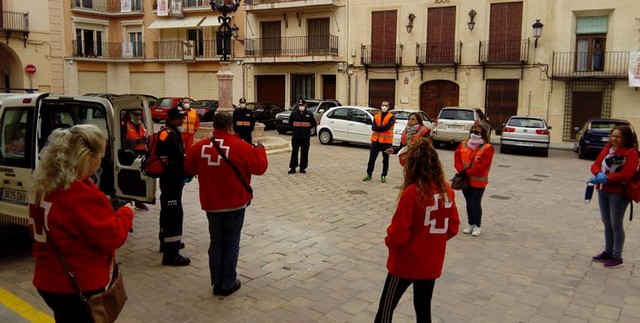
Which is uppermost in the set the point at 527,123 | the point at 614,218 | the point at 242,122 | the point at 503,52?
the point at 503,52

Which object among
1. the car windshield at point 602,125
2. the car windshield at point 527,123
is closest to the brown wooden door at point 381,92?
the car windshield at point 527,123

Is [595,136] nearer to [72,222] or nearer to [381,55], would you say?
[381,55]

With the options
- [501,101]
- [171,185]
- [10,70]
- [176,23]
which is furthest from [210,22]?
[171,185]

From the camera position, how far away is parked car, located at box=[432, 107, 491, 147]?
18344mm

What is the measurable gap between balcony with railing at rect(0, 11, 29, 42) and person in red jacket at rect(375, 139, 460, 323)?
97.9ft

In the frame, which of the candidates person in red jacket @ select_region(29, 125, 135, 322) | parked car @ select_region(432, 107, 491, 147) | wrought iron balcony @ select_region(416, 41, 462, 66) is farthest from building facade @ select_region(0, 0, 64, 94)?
person in red jacket @ select_region(29, 125, 135, 322)

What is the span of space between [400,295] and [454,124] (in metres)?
15.6

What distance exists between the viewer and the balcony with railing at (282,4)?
88.8ft

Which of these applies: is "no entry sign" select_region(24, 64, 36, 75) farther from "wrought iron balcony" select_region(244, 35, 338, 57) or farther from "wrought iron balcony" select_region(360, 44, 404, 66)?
"wrought iron balcony" select_region(360, 44, 404, 66)

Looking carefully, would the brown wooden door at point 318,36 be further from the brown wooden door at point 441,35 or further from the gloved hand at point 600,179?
the gloved hand at point 600,179

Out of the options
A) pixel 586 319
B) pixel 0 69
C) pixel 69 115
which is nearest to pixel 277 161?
pixel 69 115

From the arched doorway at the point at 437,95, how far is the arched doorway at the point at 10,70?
21.6 meters

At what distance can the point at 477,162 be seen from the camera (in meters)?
6.79

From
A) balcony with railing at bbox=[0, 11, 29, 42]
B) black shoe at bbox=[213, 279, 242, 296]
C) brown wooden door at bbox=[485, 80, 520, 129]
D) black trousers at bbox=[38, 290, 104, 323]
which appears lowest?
black shoe at bbox=[213, 279, 242, 296]
